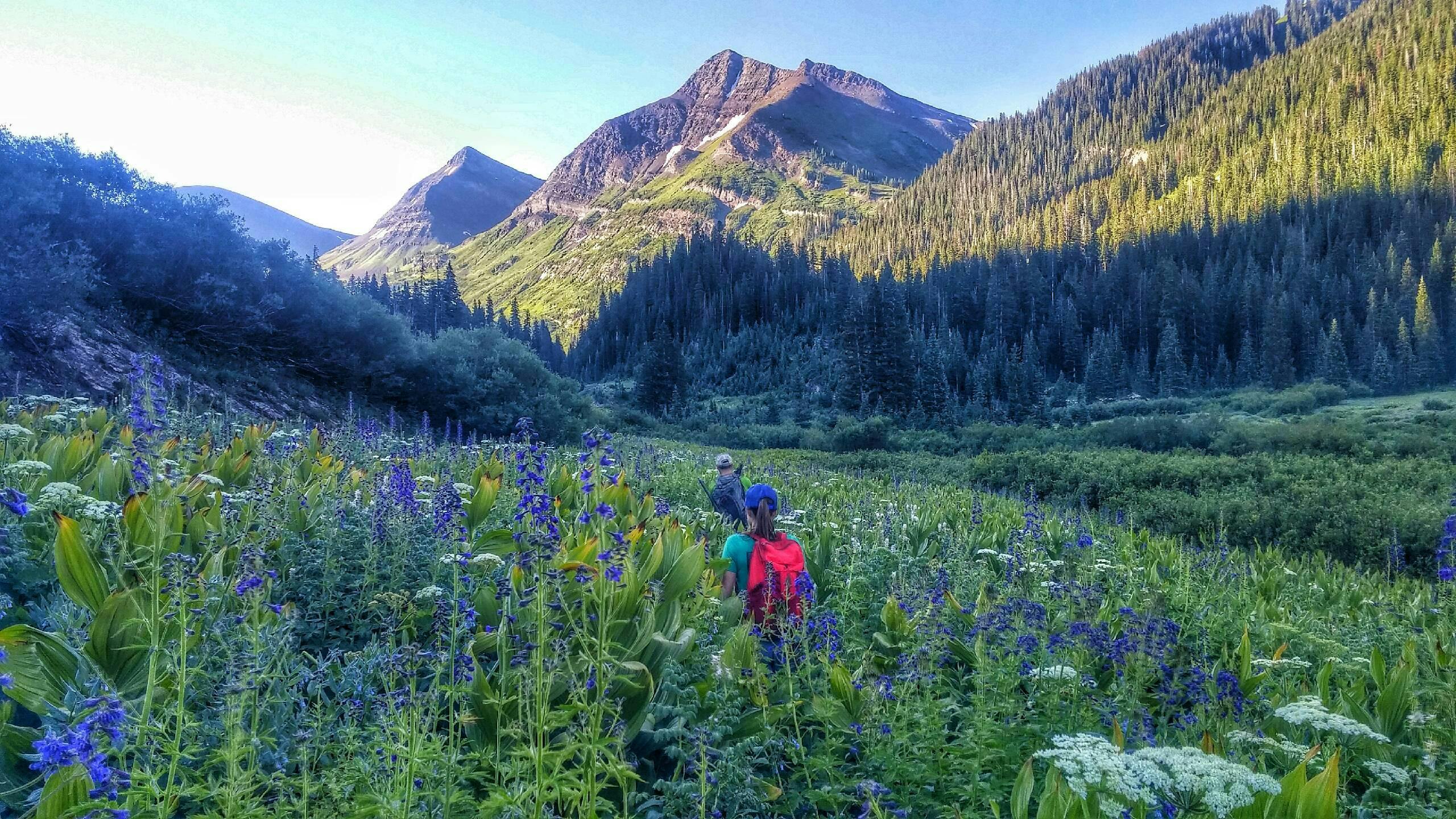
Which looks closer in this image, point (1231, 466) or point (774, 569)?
point (774, 569)

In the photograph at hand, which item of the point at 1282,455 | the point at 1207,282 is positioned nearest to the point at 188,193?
the point at 1282,455

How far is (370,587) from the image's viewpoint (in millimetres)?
4230

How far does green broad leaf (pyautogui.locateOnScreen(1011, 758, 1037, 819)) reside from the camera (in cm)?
258

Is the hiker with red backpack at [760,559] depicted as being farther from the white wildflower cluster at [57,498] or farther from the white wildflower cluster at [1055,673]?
the white wildflower cluster at [57,498]

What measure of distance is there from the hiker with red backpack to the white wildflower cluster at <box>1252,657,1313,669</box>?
2962 mm

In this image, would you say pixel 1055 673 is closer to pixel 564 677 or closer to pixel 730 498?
pixel 564 677

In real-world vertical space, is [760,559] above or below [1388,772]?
below

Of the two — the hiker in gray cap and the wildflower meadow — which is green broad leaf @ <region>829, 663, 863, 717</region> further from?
the hiker in gray cap

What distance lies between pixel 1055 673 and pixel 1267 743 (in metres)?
0.87

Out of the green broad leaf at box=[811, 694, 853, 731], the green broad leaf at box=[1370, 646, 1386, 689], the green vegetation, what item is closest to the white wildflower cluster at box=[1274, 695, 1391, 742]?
the green broad leaf at box=[1370, 646, 1386, 689]

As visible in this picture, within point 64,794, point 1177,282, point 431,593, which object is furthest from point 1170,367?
point 64,794

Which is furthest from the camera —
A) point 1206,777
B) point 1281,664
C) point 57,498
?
point 1281,664

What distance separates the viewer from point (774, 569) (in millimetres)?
5062

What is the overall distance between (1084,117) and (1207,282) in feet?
349
